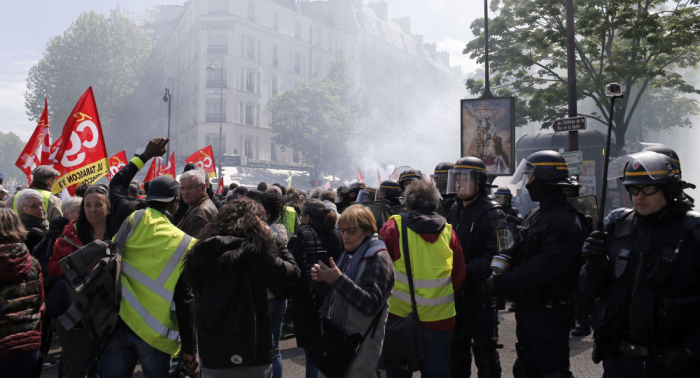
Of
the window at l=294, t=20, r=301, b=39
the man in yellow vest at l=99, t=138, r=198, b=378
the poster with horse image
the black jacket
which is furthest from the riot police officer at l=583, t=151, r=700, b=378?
the window at l=294, t=20, r=301, b=39

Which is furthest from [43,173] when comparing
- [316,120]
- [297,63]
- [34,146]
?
[297,63]

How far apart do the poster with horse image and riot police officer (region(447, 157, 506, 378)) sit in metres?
9.07

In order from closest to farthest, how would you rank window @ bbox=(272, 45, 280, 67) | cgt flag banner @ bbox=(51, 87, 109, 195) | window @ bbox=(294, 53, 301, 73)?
cgt flag banner @ bbox=(51, 87, 109, 195)
window @ bbox=(272, 45, 280, 67)
window @ bbox=(294, 53, 301, 73)

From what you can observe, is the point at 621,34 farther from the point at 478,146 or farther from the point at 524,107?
the point at 478,146

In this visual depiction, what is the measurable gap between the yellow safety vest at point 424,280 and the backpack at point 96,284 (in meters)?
1.83

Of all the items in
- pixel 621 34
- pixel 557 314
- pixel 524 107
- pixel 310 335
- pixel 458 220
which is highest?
pixel 621 34

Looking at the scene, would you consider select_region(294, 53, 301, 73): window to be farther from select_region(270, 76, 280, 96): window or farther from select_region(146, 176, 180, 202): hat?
select_region(146, 176, 180, 202): hat

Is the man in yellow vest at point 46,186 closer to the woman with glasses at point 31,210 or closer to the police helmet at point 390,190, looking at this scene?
the woman with glasses at point 31,210

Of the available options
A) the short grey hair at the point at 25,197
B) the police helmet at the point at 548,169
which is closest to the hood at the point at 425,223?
the police helmet at the point at 548,169

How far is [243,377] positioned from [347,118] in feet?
167

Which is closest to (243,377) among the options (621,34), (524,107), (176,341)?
(176,341)

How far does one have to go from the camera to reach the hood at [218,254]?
304 centimetres

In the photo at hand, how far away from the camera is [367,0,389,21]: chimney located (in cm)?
8500

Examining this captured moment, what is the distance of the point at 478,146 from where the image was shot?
1366 centimetres
